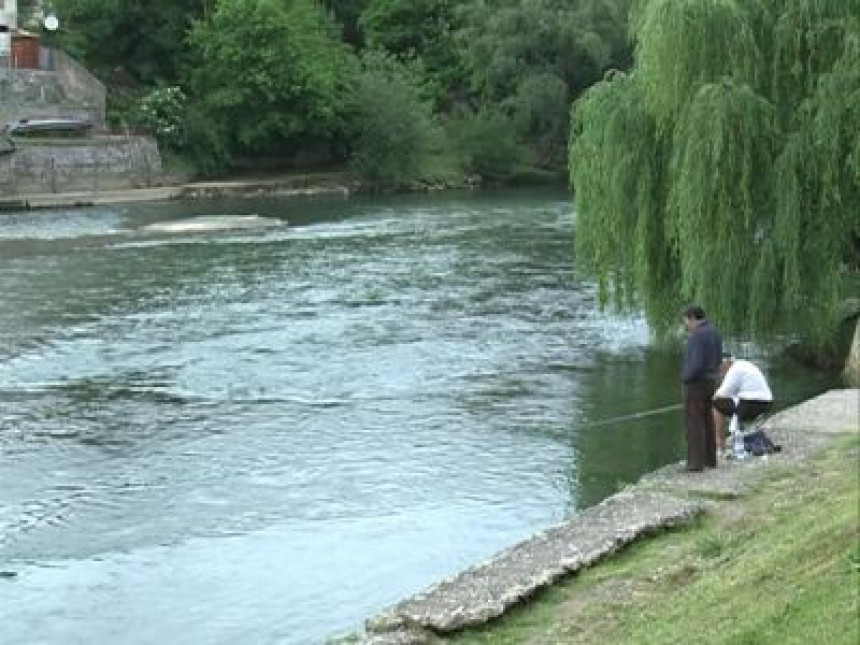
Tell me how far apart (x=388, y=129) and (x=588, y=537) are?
64.8 metres

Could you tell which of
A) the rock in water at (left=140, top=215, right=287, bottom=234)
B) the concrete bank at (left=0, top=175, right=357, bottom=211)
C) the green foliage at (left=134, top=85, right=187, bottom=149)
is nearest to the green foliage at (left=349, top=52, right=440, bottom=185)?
the concrete bank at (left=0, top=175, right=357, bottom=211)

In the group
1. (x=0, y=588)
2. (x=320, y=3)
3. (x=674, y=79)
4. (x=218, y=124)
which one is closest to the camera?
(x=0, y=588)

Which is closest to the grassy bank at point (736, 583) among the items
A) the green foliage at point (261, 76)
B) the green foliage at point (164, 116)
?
the green foliage at point (164, 116)

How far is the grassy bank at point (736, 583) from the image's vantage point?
25.9 ft

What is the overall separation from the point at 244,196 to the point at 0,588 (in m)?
56.9

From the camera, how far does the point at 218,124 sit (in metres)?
77.6

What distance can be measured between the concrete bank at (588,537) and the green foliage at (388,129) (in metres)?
60.1

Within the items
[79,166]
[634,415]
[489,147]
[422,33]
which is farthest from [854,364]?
[422,33]

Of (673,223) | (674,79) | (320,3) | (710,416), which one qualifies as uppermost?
(320,3)

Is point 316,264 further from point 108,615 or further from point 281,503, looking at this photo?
point 108,615

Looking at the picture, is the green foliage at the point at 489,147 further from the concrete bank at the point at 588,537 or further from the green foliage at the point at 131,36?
the concrete bank at the point at 588,537

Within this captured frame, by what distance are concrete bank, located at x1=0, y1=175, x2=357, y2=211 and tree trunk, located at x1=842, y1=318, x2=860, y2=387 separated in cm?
4714

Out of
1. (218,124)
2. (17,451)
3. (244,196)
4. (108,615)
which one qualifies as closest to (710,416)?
(108,615)

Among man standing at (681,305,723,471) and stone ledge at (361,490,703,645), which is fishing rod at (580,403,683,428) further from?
stone ledge at (361,490,703,645)
